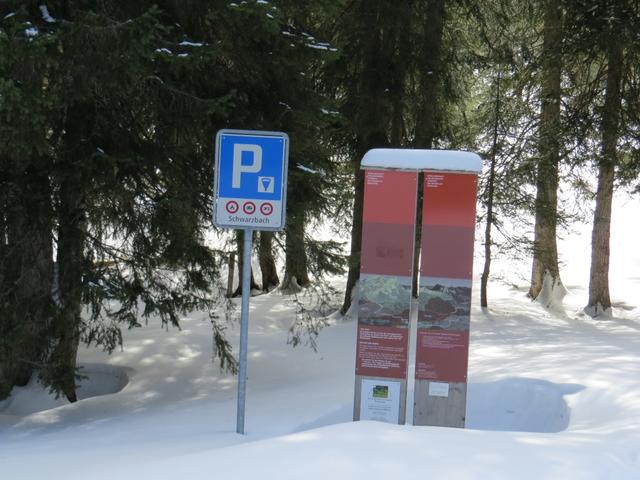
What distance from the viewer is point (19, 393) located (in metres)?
9.28

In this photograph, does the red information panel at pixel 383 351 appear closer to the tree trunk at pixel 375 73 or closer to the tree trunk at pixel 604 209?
the tree trunk at pixel 375 73

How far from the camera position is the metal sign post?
5418mm

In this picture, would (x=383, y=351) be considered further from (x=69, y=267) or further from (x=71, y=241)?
(x=71, y=241)

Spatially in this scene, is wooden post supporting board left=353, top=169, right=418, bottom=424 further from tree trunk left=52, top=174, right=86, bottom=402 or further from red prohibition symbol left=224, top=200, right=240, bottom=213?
tree trunk left=52, top=174, right=86, bottom=402

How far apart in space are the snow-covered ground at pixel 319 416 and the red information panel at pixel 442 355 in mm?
572

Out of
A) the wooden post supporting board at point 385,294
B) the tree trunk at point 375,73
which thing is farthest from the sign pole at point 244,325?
the tree trunk at point 375,73

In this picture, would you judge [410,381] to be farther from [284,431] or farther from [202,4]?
[202,4]

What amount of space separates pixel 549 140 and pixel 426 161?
30.6ft

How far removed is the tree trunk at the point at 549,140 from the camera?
46.1 ft

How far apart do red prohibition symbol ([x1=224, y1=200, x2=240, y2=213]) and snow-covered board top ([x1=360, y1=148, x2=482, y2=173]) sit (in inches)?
43.5

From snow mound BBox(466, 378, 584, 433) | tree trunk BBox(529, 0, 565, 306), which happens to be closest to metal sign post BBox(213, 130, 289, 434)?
snow mound BBox(466, 378, 584, 433)

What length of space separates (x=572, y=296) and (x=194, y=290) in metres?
15.2

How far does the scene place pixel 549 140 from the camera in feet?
46.4

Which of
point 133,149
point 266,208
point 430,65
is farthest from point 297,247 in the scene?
point 430,65
